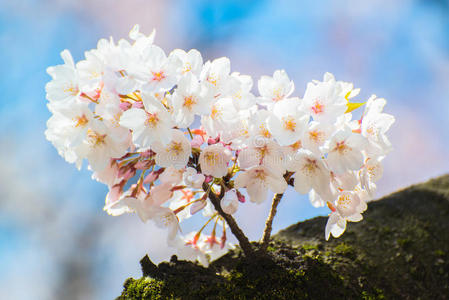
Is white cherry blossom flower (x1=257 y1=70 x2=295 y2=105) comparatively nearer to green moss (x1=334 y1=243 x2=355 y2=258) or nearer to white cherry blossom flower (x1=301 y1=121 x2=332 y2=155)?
white cherry blossom flower (x1=301 y1=121 x2=332 y2=155)

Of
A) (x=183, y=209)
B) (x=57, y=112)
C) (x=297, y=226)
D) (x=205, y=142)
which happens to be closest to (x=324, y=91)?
(x=205, y=142)

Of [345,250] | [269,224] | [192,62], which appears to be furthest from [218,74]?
[345,250]

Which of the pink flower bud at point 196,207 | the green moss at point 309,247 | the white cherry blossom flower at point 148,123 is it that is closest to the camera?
the white cherry blossom flower at point 148,123

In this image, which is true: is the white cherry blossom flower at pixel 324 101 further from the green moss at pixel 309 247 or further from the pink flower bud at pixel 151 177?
the green moss at pixel 309 247

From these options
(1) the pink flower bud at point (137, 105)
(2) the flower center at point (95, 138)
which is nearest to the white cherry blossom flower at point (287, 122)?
(1) the pink flower bud at point (137, 105)

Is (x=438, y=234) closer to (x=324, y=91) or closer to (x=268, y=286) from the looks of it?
(x=268, y=286)

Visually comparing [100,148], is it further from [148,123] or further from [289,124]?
[289,124]

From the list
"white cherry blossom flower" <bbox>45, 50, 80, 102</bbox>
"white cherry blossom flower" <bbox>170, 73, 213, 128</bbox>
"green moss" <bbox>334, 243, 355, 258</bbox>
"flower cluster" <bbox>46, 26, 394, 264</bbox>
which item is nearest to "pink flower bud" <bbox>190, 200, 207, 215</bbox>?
"flower cluster" <bbox>46, 26, 394, 264</bbox>
